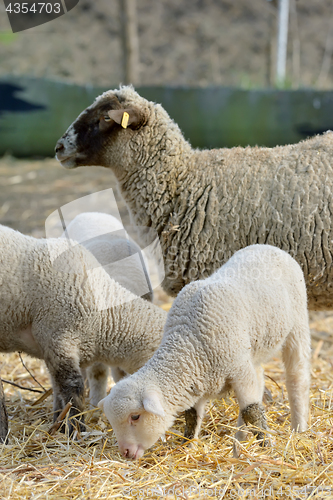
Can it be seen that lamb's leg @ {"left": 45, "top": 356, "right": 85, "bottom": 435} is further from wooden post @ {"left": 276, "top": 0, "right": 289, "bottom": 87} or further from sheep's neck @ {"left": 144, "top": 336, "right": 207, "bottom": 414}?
wooden post @ {"left": 276, "top": 0, "right": 289, "bottom": 87}

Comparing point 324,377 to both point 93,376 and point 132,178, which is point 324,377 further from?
point 132,178

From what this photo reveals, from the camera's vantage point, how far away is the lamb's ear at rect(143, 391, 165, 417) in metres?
2.20

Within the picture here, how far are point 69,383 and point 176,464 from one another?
25.8 inches

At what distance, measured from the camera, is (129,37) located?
8.44 meters

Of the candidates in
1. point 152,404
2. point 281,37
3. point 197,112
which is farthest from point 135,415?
point 281,37

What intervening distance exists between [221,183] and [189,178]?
8.6 inches

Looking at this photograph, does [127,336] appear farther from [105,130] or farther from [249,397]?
[105,130]

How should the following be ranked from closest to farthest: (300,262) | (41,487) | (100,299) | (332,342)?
(41,487) < (100,299) < (300,262) < (332,342)

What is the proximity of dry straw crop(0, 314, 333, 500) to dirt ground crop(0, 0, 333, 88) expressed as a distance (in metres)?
13.5

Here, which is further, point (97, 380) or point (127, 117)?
point (127, 117)

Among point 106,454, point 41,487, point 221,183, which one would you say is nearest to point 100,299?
Result: point 106,454

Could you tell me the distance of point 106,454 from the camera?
2.57 metres

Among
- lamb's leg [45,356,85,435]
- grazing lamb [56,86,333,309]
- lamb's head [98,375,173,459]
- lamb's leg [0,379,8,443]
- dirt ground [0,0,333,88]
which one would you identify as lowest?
dirt ground [0,0,333,88]

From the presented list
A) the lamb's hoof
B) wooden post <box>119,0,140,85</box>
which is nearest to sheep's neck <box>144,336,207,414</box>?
the lamb's hoof
